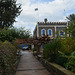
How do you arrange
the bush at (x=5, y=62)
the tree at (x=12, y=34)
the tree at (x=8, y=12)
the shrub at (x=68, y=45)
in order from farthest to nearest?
1. the tree at (x=8, y=12)
2. the tree at (x=12, y=34)
3. the shrub at (x=68, y=45)
4. the bush at (x=5, y=62)

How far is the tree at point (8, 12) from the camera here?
20.7m

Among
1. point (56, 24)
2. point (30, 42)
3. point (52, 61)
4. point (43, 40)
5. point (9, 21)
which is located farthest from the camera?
point (56, 24)

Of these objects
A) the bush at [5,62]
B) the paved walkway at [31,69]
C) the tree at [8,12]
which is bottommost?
the paved walkway at [31,69]

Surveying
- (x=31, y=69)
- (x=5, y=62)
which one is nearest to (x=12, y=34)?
(x=31, y=69)

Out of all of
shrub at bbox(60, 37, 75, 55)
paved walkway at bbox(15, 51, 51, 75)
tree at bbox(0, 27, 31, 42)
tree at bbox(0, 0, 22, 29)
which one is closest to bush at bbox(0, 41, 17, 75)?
paved walkway at bbox(15, 51, 51, 75)

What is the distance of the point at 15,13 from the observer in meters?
22.8

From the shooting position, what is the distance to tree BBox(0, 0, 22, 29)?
20734 millimetres

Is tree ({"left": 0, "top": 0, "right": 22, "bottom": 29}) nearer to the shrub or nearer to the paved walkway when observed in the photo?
the paved walkway

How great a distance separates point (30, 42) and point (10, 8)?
1501cm

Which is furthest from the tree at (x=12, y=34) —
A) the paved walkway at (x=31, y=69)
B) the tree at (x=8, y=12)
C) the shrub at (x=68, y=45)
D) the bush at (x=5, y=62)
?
the bush at (x=5, y=62)

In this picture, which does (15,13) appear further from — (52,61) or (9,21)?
(52,61)

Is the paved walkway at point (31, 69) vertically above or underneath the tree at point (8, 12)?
underneath

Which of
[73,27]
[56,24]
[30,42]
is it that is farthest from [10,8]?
[73,27]

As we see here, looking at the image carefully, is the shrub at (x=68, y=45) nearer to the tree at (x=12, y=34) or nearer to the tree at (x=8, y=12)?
the tree at (x=12, y=34)
